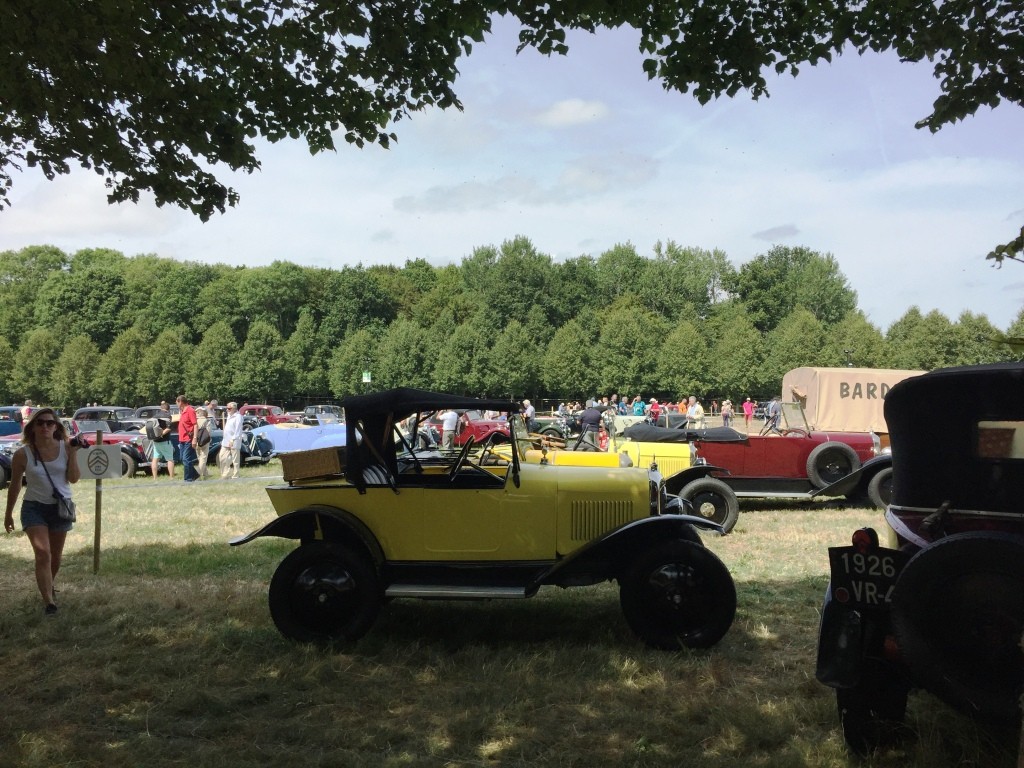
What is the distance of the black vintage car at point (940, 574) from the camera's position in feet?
11.2

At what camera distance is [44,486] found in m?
6.60

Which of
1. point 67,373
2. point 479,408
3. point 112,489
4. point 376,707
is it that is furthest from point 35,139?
point 67,373

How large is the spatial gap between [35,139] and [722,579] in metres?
6.53

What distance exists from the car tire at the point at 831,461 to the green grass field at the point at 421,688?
443 centimetres

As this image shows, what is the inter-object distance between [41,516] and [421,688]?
3513 millimetres

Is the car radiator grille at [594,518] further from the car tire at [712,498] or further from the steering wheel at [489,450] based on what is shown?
the car tire at [712,498]

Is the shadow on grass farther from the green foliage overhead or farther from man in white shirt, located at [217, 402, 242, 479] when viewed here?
man in white shirt, located at [217, 402, 242, 479]

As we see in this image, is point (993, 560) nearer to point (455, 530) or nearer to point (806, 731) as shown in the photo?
point (806, 731)

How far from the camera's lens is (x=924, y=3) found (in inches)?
214

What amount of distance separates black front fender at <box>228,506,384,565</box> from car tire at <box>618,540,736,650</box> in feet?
6.04

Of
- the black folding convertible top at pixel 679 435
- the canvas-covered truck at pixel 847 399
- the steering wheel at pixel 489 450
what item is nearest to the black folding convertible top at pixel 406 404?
the steering wheel at pixel 489 450

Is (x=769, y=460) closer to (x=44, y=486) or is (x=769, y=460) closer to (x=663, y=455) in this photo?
(x=663, y=455)

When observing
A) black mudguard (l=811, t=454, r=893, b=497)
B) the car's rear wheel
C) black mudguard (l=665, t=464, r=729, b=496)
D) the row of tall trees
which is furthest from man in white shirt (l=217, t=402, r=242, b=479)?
the row of tall trees

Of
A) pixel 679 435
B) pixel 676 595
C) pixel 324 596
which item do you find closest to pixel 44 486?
pixel 324 596
